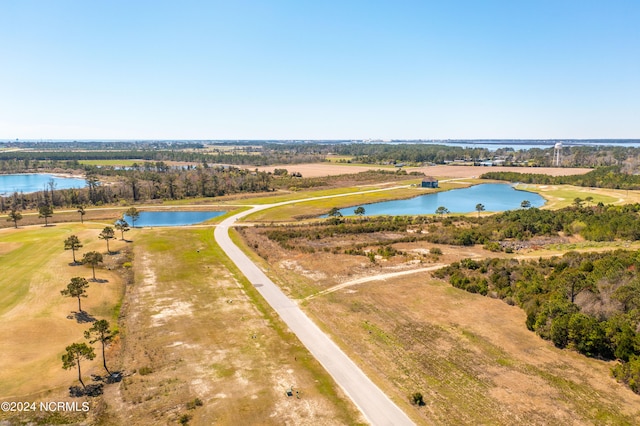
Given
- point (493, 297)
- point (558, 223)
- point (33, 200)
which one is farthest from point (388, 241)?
point (33, 200)

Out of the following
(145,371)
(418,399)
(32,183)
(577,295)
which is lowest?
(145,371)

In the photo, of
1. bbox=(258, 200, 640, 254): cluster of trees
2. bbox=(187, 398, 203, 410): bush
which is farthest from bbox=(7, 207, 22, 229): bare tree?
bbox=(187, 398, 203, 410): bush

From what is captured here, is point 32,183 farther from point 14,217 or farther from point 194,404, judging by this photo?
point 194,404

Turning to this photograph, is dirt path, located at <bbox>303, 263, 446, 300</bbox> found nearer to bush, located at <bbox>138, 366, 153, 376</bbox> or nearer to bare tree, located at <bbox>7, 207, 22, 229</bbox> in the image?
bush, located at <bbox>138, 366, 153, 376</bbox>

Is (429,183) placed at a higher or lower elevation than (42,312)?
higher

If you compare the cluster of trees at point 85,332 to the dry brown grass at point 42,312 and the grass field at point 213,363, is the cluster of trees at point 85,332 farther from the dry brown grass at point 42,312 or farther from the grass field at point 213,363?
the grass field at point 213,363

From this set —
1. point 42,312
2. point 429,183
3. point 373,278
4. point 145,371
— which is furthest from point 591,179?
point 42,312

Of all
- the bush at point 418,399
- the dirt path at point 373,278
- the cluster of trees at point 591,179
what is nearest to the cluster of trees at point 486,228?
the dirt path at point 373,278
